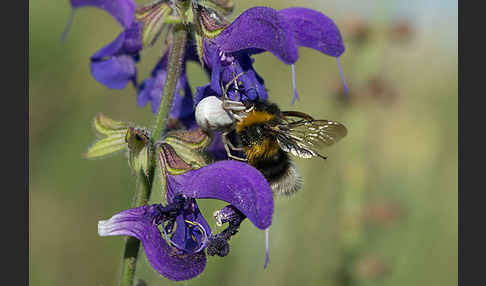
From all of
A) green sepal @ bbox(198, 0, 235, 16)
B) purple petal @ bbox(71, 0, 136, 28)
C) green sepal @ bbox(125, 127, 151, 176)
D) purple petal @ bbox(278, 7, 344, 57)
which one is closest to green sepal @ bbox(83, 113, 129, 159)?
green sepal @ bbox(125, 127, 151, 176)

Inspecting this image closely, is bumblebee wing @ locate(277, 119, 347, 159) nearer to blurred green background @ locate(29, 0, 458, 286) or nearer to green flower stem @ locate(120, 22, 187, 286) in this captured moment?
green flower stem @ locate(120, 22, 187, 286)

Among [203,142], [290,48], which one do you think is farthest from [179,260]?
[290,48]

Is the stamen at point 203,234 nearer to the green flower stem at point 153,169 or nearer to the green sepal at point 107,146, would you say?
the green flower stem at point 153,169

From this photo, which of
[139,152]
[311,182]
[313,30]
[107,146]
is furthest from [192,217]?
[311,182]

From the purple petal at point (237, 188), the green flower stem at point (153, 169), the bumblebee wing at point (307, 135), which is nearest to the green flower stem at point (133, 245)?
the green flower stem at point (153, 169)

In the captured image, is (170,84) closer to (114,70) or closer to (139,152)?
(139,152)

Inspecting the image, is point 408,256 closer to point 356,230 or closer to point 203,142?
point 356,230
